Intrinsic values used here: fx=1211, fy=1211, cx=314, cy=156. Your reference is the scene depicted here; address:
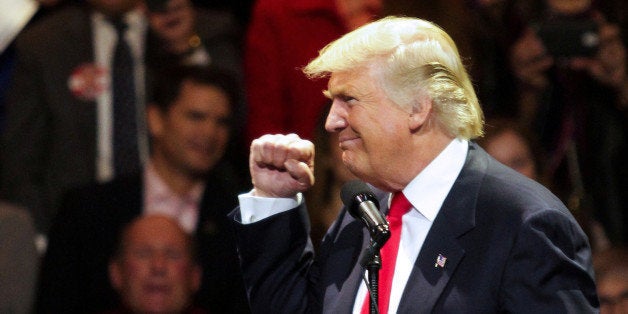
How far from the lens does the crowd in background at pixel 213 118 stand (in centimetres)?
421

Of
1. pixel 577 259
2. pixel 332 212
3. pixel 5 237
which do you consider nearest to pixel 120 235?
pixel 5 237

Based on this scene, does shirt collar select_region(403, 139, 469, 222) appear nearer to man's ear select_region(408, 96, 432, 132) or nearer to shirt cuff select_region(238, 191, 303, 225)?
man's ear select_region(408, 96, 432, 132)

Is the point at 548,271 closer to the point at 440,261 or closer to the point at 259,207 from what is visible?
the point at 440,261

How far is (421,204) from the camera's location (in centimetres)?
237

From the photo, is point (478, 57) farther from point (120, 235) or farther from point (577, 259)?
point (577, 259)

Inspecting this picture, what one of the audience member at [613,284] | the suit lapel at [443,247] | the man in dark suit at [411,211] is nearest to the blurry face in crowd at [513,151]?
the audience member at [613,284]

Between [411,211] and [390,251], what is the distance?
0.29ft

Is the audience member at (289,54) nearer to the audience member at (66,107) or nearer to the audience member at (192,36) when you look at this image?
the audience member at (192,36)

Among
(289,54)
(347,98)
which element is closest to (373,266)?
(347,98)

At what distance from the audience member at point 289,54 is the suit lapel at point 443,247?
6.82ft

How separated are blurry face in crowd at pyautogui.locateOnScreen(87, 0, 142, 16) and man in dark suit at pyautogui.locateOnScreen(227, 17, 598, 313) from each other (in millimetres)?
2138

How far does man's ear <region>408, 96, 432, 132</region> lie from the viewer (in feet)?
7.82

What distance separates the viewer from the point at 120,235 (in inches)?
167

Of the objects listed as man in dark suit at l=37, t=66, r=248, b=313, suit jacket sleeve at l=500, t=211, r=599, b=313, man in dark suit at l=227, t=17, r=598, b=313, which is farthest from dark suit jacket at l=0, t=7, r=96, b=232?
suit jacket sleeve at l=500, t=211, r=599, b=313
